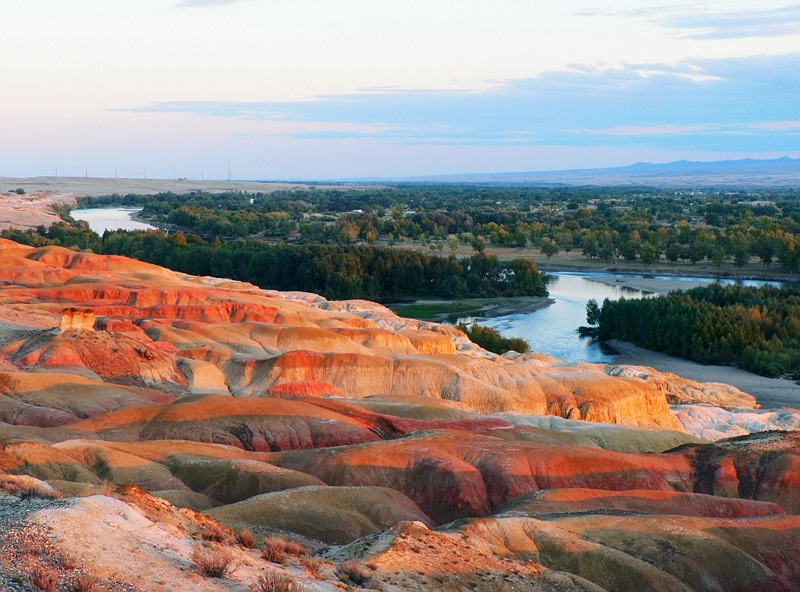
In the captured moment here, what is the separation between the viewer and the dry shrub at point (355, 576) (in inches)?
747

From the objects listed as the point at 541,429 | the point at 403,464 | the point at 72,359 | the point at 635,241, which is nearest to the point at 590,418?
the point at 541,429

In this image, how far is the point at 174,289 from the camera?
7212cm

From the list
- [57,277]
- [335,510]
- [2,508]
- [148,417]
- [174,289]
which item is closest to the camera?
[2,508]

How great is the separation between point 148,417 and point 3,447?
10252 millimetres

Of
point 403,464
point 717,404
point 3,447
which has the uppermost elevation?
point 3,447

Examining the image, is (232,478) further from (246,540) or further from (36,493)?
(246,540)

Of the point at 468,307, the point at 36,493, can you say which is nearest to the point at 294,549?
the point at 36,493

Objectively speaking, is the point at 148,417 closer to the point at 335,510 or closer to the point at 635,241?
the point at 335,510

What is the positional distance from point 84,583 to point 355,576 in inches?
209

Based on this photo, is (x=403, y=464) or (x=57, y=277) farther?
(x=57, y=277)

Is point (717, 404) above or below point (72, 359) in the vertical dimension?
below

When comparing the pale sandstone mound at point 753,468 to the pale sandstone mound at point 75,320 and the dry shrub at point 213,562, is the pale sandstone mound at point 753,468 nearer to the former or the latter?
the dry shrub at point 213,562

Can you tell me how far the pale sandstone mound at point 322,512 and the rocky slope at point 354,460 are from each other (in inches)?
3.1

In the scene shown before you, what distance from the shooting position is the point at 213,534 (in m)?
19.9
